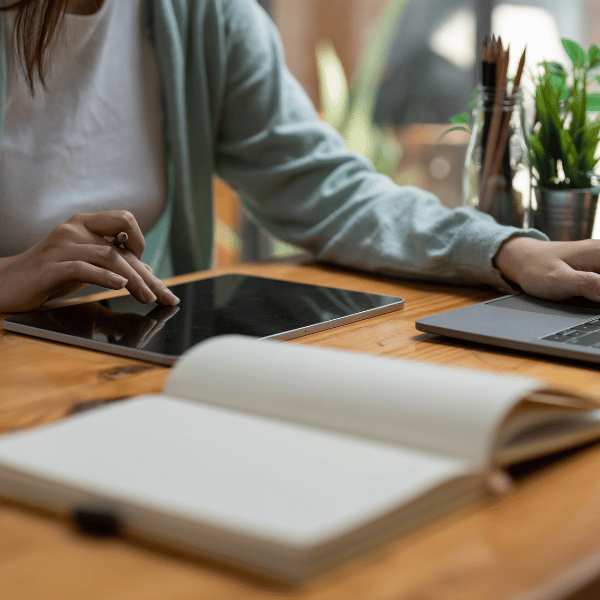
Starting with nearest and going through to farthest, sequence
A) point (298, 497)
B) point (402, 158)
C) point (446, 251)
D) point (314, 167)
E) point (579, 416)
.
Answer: point (298, 497) → point (579, 416) → point (446, 251) → point (314, 167) → point (402, 158)

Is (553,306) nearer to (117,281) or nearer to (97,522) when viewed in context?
(117,281)

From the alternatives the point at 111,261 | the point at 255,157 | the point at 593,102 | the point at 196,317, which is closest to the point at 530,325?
the point at 196,317

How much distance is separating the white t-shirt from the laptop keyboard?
69 centimetres

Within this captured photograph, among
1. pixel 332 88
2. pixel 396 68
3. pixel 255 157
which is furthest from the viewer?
pixel 396 68

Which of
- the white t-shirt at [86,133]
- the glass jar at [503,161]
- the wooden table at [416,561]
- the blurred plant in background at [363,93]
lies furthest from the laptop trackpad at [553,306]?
the blurred plant in background at [363,93]

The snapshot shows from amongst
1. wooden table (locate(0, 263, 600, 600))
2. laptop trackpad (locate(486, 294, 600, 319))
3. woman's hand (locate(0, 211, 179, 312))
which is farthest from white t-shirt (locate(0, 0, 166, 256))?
wooden table (locate(0, 263, 600, 600))

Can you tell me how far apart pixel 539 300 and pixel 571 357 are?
8.0 inches

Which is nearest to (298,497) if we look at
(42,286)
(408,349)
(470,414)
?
(470,414)

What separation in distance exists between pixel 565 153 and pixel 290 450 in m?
0.79

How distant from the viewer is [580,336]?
25.1 inches

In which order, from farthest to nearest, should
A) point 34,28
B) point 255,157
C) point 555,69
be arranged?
point 255,157 → point 555,69 → point 34,28

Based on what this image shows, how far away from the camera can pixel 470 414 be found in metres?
0.36

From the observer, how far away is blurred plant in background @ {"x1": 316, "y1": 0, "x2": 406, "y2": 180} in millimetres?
2457

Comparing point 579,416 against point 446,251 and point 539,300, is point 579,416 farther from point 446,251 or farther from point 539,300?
point 446,251
